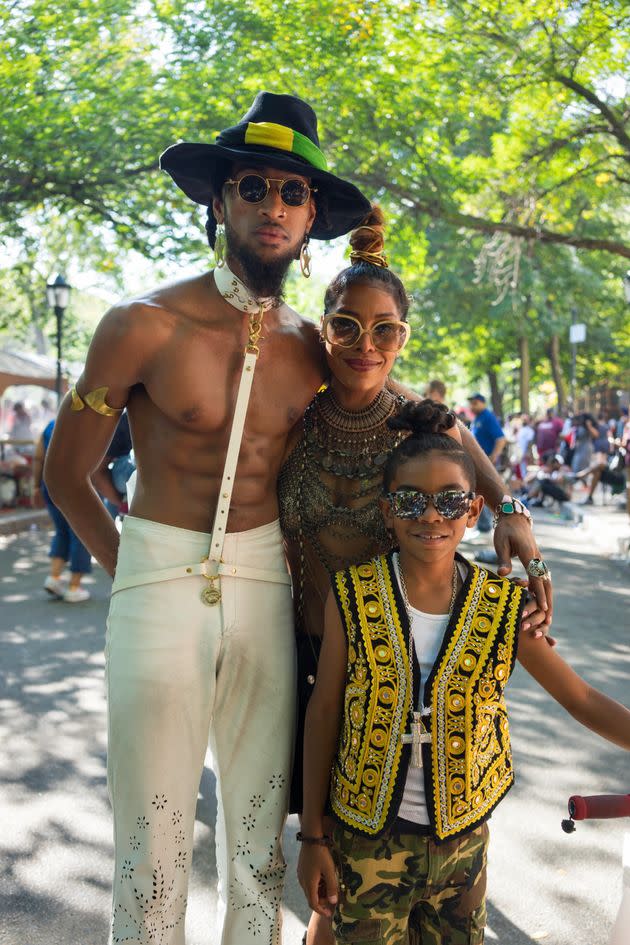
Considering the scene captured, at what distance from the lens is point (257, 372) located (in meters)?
2.57

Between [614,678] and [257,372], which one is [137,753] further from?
[614,678]

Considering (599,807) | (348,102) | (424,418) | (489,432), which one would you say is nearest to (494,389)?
(348,102)

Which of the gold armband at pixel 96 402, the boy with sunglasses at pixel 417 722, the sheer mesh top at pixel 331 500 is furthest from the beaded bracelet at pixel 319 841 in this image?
the gold armband at pixel 96 402

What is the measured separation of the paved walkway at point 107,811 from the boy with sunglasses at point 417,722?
77 cm

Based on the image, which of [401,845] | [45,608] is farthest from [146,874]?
[45,608]

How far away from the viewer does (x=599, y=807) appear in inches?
74.0

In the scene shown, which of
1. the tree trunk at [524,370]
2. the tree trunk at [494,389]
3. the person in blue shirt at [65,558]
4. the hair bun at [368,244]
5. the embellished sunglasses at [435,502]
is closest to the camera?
the embellished sunglasses at [435,502]

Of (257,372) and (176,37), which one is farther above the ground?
(176,37)

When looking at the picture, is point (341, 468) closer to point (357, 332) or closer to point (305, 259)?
point (357, 332)

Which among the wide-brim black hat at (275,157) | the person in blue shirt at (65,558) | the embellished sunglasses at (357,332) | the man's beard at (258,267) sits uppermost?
the wide-brim black hat at (275,157)

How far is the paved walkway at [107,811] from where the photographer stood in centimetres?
333

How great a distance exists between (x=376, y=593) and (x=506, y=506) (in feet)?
1.82

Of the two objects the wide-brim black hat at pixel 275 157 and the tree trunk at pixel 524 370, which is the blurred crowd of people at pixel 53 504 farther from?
the tree trunk at pixel 524 370

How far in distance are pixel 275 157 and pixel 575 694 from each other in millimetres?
1554
